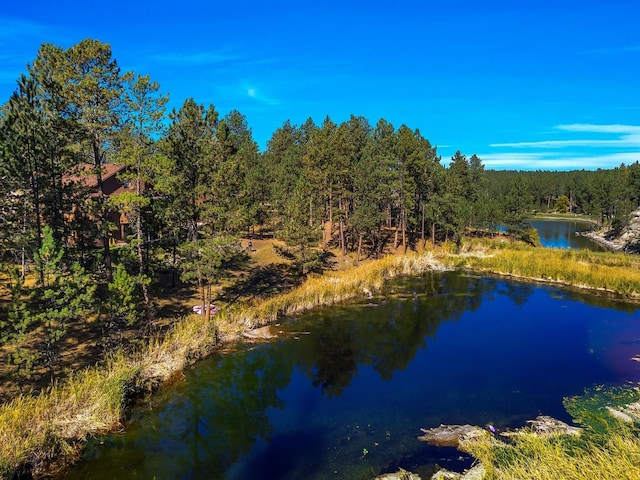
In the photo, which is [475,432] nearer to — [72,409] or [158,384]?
[158,384]

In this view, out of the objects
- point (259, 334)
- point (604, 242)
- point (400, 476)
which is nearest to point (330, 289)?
point (259, 334)

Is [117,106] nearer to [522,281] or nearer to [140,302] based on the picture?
[140,302]

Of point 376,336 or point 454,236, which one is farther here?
point 454,236

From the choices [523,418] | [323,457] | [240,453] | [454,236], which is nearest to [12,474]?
[240,453]

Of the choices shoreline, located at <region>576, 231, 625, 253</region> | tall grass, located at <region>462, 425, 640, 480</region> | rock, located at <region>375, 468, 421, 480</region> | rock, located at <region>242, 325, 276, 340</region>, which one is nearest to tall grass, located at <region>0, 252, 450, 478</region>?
rock, located at <region>242, 325, 276, 340</region>

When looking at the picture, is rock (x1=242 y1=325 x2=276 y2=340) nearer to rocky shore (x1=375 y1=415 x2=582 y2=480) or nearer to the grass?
the grass

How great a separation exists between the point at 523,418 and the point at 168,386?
1604cm

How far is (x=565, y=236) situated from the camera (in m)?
89.5

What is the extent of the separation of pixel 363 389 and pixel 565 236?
86905mm

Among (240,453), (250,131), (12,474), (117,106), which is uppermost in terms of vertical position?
(250,131)

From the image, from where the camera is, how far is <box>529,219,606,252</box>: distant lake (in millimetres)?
74338

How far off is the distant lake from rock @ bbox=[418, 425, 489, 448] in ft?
210

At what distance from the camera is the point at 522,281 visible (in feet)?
147

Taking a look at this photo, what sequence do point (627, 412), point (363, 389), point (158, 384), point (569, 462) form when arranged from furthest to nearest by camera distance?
1. point (363, 389)
2. point (158, 384)
3. point (627, 412)
4. point (569, 462)
